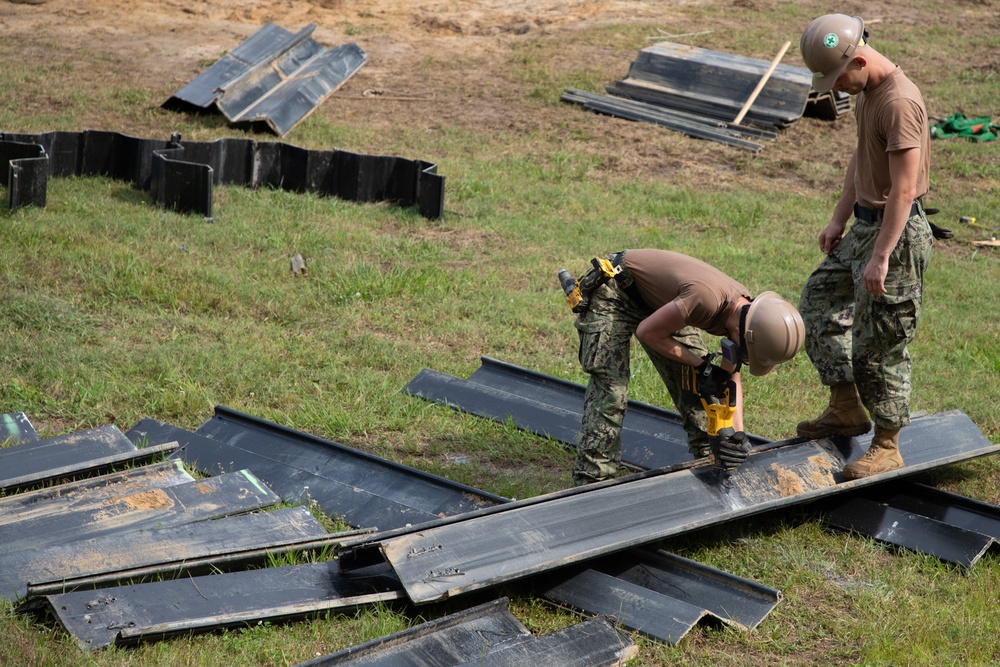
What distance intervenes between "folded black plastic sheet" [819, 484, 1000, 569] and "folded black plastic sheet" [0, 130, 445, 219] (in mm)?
5452

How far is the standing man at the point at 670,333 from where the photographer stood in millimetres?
4371

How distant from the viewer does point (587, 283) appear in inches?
192

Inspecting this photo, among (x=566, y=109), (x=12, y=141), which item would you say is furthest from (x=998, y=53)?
(x=12, y=141)

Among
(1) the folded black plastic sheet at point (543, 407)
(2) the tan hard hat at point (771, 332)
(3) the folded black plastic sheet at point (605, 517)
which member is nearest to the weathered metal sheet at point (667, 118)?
(1) the folded black plastic sheet at point (543, 407)

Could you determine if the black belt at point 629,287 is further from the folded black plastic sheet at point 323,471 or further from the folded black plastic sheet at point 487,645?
the folded black plastic sheet at point 487,645

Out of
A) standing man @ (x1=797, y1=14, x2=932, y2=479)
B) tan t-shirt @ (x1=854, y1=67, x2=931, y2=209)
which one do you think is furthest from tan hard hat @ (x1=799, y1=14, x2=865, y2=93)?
tan t-shirt @ (x1=854, y1=67, x2=931, y2=209)

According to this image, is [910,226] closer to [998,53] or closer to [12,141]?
[12,141]

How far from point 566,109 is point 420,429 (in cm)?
875

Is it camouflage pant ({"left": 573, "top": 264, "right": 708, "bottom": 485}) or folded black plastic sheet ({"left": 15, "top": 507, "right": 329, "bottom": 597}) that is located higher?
camouflage pant ({"left": 573, "top": 264, "right": 708, "bottom": 485})

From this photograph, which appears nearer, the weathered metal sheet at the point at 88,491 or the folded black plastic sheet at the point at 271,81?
the weathered metal sheet at the point at 88,491

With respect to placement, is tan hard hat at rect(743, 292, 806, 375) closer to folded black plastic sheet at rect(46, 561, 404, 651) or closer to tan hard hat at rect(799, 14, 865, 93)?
tan hard hat at rect(799, 14, 865, 93)

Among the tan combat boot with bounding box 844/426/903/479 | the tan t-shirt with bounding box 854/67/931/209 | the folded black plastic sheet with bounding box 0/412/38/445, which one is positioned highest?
the tan t-shirt with bounding box 854/67/931/209

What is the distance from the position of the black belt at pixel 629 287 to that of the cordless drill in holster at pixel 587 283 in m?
0.03

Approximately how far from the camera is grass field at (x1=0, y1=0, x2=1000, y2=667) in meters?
4.29
